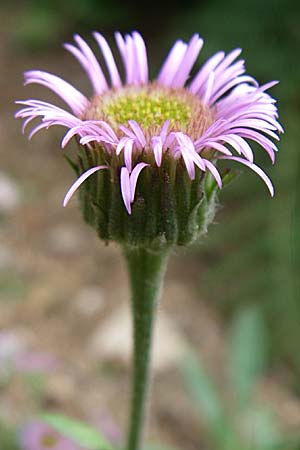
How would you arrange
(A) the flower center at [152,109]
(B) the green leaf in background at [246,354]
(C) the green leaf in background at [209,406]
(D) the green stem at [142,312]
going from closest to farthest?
(A) the flower center at [152,109] < (D) the green stem at [142,312] < (C) the green leaf in background at [209,406] < (B) the green leaf in background at [246,354]

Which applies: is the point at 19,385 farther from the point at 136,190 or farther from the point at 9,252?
the point at 136,190

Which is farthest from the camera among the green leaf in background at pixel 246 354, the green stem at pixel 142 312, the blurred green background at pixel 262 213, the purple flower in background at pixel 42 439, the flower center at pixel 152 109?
the blurred green background at pixel 262 213

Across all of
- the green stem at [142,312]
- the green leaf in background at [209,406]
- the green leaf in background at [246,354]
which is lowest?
the green leaf in background at [209,406]

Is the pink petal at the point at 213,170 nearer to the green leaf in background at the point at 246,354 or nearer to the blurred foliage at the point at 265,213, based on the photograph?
the green leaf in background at the point at 246,354

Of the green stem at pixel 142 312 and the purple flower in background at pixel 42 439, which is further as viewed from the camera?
the purple flower in background at pixel 42 439

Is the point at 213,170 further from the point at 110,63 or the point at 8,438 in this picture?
the point at 8,438

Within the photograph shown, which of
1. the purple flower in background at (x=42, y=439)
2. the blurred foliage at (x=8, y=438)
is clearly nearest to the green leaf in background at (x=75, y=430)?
the purple flower in background at (x=42, y=439)

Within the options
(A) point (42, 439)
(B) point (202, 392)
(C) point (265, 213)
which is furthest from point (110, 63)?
(C) point (265, 213)
